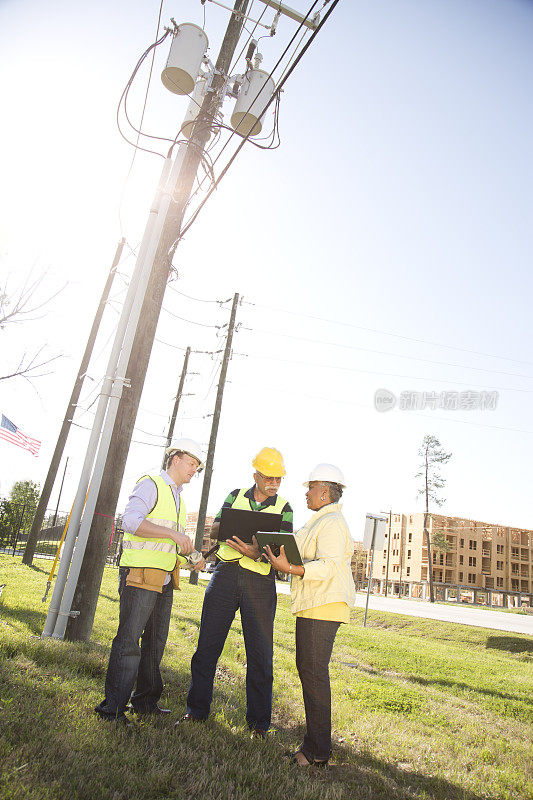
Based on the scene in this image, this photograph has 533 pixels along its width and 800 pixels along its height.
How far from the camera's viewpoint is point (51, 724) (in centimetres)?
327

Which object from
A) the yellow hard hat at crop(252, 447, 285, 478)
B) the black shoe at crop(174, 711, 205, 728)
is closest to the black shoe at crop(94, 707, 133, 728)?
the black shoe at crop(174, 711, 205, 728)

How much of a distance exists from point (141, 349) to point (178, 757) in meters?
4.26

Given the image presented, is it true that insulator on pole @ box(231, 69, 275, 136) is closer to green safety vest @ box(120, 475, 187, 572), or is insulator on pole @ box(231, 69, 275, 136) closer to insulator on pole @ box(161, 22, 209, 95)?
insulator on pole @ box(161, 22, 209, 95)

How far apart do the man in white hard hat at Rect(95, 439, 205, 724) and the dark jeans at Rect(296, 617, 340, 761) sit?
1034mm

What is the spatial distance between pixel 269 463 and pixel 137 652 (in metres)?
1.72

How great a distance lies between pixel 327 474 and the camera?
13.8ft

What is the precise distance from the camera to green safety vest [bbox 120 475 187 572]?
382 cm

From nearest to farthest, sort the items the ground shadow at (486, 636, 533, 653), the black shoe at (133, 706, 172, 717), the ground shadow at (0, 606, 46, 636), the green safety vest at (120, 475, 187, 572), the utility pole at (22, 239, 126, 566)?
the green safety vest at (120, 475, 187, 572) → the black shoe at (133, 706, 172, 717) → the ground shadow at (0, 606, 46, 636) → the ground shadow at (486, 636, 533, 653) → the utility pole at (22, 239, 126, 566)

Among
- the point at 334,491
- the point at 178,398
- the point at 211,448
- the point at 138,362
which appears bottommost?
the point at 334,491

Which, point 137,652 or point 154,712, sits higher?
point 137,652

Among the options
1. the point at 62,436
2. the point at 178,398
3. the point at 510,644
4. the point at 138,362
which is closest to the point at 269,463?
the point at 138,362

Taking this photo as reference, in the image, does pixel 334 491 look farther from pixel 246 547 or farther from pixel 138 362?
pixel 138 362

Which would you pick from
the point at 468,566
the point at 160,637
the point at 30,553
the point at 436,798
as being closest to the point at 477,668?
the point at 436,798

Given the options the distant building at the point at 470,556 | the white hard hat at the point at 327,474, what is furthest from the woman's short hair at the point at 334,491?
the distant building at the point at 470,556
